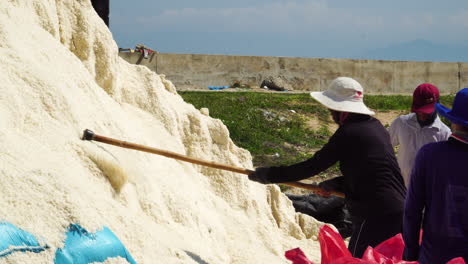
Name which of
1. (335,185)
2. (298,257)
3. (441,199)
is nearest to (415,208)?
(441,199)

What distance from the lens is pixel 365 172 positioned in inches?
176

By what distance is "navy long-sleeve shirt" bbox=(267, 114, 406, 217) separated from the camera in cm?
445

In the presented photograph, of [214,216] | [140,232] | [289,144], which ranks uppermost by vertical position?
[140,232]

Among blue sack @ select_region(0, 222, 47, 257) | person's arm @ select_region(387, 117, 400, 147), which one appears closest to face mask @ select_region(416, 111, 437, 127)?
person's arm @ select_region(387, 117, 400, 147)

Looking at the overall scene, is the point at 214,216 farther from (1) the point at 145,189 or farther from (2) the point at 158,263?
(2) the point at 158,263

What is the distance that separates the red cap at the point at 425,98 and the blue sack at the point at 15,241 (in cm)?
333

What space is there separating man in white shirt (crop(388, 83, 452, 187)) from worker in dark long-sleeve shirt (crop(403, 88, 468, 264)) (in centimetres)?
208

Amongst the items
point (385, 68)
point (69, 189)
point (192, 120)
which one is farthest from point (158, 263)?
point (385, 68)

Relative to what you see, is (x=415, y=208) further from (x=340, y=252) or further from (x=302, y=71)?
(x=302, y=71)

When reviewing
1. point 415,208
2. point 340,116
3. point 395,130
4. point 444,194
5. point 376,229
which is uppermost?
point 340,116

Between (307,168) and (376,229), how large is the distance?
0.55m

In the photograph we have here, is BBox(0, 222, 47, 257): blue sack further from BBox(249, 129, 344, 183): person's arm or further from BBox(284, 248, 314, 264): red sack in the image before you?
BBox(249, 129, 344, 183): person's arm

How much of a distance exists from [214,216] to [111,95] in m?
1.39

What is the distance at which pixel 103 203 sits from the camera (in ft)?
14.1
